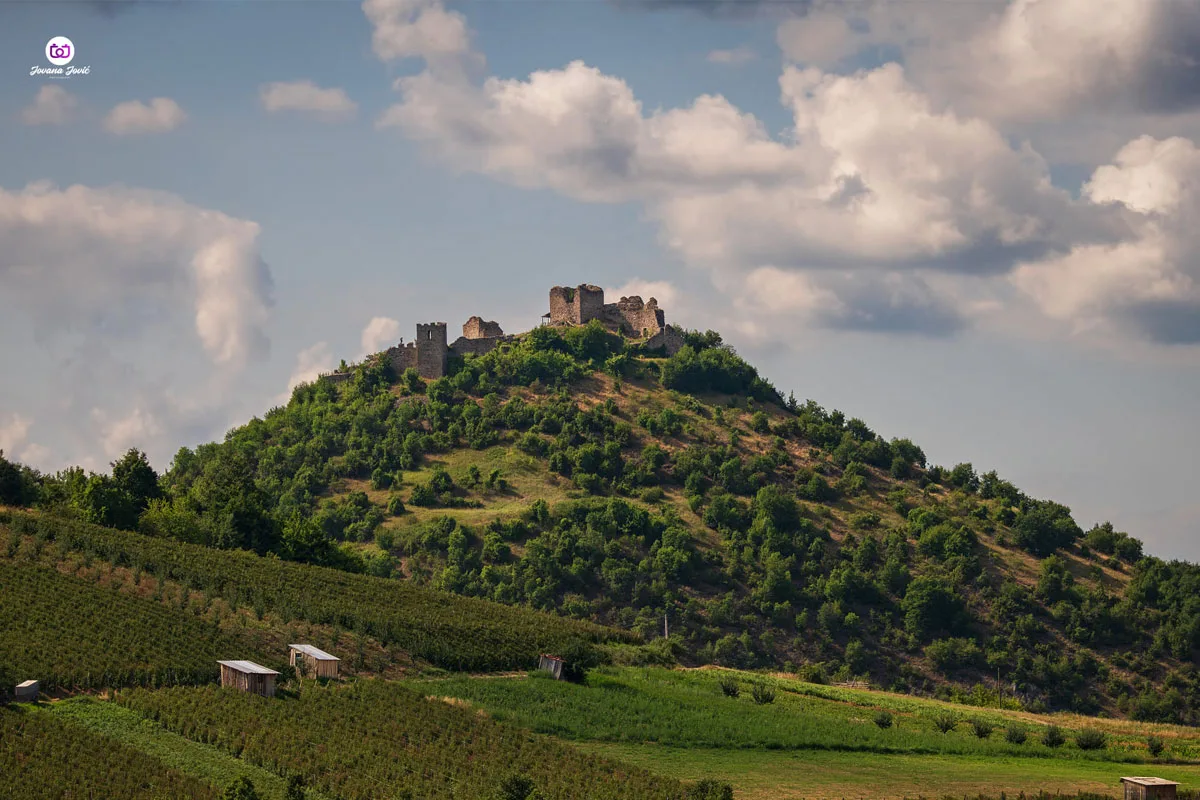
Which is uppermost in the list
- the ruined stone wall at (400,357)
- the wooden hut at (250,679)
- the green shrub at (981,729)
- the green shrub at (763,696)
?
the ruined stone wall at (400,357)

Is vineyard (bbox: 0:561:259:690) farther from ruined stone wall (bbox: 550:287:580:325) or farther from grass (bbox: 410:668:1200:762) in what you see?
ruined stone wall (bbox: 550:287:580:325)

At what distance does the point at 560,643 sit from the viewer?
6669 centimetres

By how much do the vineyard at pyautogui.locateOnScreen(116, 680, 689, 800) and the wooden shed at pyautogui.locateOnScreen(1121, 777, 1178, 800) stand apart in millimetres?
12763

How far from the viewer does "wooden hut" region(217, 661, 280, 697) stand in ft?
172

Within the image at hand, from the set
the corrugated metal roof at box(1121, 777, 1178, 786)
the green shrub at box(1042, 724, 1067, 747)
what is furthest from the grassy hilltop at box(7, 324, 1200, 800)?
the corrugated metal roof at box(1121, 777, 1178, 786)

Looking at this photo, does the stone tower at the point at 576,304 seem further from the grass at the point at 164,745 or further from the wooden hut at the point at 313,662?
the grass at the point at 164,745

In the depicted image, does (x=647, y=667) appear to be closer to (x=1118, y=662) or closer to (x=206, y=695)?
(x=206, y=695)

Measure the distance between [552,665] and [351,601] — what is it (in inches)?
417

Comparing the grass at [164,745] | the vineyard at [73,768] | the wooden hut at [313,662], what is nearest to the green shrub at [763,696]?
the wooden hut at [313,662]

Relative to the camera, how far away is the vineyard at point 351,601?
205 ft

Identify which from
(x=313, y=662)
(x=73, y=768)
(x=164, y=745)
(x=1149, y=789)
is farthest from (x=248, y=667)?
(x=1149, y=789)

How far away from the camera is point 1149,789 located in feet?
149

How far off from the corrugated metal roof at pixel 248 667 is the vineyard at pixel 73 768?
24.0ft

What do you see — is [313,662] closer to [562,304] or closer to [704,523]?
[704,523]
